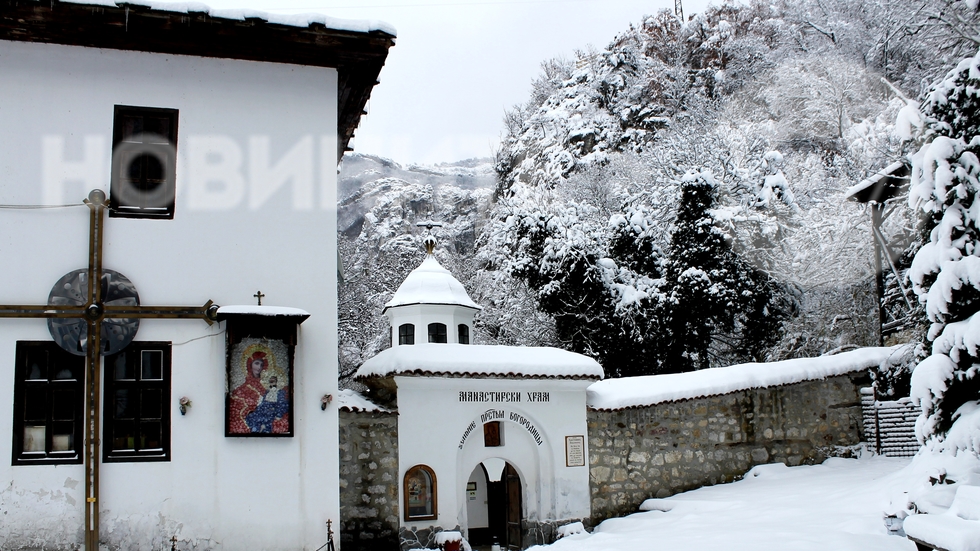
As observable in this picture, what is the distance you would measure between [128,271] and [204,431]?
5.91 feet

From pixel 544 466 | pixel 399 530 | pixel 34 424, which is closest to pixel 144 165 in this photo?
pixel 34 424

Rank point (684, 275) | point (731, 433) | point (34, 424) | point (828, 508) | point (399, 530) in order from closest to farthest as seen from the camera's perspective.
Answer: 1. point (34, 424)
2. point (828, 508)
3. point (399, 530)
4. point (731, 433)
5. point (684, 275)

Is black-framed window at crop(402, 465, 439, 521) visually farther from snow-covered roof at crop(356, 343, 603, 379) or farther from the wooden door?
the wooden door

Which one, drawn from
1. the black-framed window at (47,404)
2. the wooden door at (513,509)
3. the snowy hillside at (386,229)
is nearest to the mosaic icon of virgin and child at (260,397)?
the black-framed window at (47,404)

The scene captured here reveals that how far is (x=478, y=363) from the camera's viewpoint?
1295cm

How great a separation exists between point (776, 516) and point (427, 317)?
27.6 feet

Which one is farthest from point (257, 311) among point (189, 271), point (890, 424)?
point (890, 424)

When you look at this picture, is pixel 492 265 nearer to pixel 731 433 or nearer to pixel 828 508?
pixel 731 433

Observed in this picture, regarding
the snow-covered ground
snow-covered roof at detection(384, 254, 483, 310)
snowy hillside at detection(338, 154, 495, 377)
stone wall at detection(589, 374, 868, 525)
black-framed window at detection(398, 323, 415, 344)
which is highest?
snowy hillside at detection(338, 154, 495, 377)

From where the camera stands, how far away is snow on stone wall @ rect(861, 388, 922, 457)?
562 inches

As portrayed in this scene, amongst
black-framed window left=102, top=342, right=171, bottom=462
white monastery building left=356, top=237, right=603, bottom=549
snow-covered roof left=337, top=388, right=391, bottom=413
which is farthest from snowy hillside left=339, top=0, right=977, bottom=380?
black-framed window left=102, top=342, right=171, bottom=462

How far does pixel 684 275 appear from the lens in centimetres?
1970

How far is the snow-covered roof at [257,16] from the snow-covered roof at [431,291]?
8721mm

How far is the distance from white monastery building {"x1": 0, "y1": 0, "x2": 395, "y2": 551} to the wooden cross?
0.02 metres
